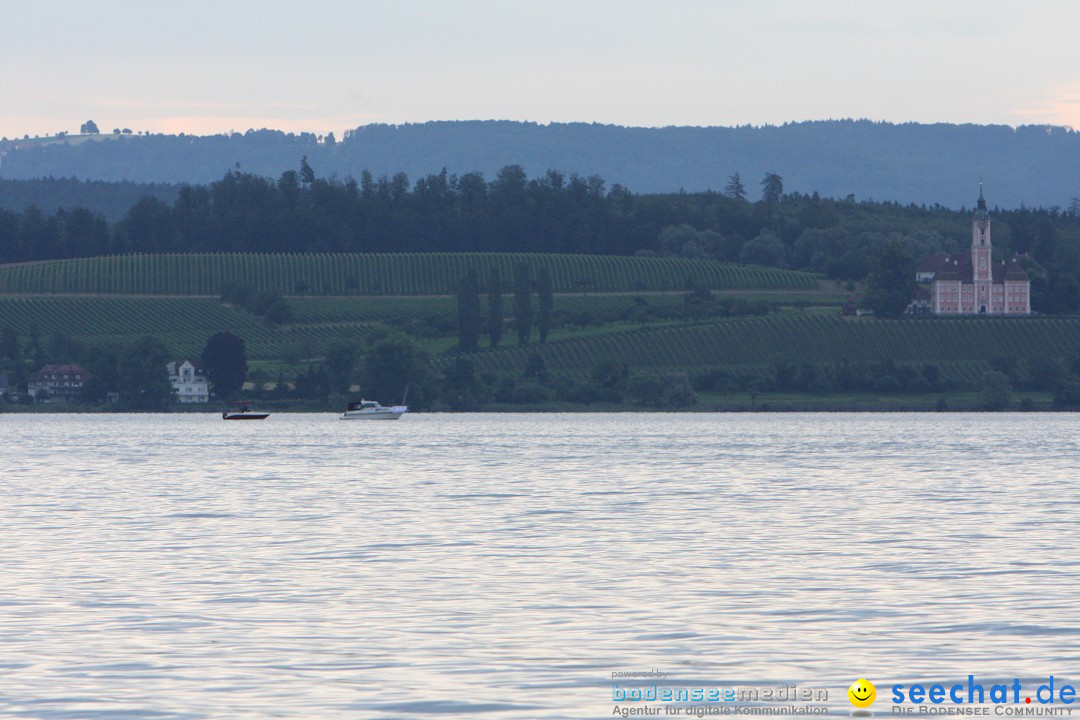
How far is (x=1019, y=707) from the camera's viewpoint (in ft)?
68.5

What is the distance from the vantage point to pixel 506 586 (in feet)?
110

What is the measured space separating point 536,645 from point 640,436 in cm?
10201

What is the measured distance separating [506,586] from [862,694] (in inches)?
521

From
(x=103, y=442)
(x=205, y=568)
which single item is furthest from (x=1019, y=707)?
(x=103, y=442)

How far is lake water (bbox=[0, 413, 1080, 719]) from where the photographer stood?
917 inches

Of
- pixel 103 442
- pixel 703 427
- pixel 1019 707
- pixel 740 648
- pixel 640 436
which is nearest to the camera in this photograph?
pixel 1019 707

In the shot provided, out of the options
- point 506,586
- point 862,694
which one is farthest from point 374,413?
point 862,694

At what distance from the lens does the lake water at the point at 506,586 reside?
23.3 metres

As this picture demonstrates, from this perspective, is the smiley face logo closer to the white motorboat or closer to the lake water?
the lake water

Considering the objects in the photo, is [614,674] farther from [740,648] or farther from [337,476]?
[337,476]

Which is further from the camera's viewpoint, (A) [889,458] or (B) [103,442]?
(B) [103,442]

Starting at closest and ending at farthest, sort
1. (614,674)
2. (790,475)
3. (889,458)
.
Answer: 1. (614,674)
2. (790,475)
3. (889,458)

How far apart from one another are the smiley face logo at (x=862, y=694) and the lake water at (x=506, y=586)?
18cm

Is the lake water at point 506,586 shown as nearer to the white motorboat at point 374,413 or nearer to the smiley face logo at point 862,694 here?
the smiley face logo at point 862,694
